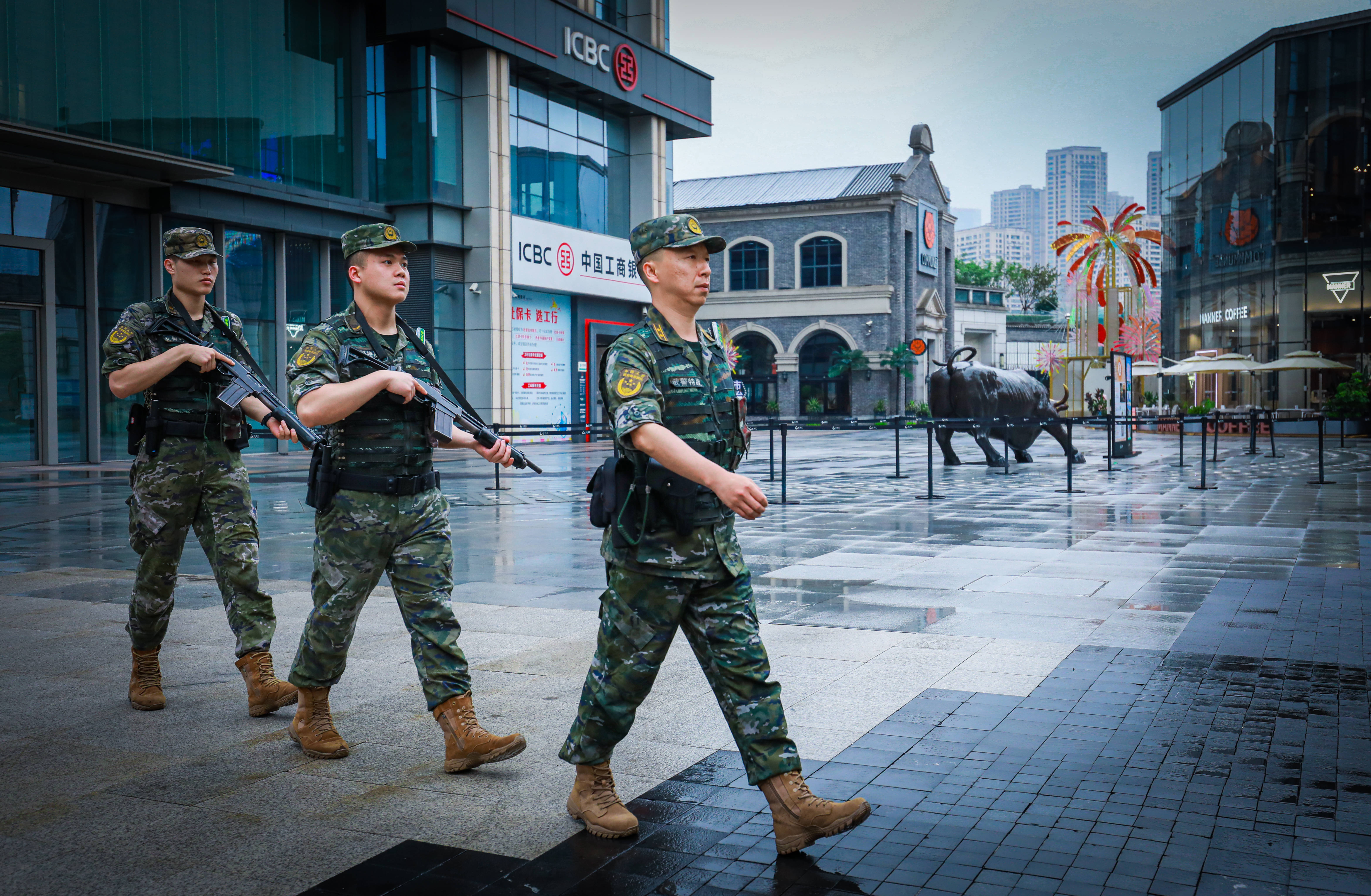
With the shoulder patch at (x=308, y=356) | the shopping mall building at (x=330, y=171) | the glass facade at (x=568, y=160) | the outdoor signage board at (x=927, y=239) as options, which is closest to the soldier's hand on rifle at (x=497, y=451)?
the shoulder patch at (x=308, y=356)

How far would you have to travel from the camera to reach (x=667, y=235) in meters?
3.63

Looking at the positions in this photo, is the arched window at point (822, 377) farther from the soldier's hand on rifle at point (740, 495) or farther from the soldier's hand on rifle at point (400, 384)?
the soldier's hand on rifle at point (740, 495)

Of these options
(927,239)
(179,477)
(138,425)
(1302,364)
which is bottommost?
(179,477)

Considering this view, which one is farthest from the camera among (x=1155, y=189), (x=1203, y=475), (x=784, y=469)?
(x=1155, y=189)

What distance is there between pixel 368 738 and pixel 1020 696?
9.18 feet

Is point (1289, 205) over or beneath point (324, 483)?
over

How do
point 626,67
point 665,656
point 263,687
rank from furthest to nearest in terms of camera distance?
point 626,67 < point 263,687 < point 665,656

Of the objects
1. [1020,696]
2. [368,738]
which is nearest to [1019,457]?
[1020,696]

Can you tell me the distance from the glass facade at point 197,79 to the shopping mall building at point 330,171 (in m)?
0.04

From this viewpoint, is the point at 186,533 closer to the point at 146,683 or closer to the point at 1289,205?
the point at 146,683

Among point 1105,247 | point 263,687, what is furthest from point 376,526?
point 1105,247

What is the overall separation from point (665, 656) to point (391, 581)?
124 centimetres

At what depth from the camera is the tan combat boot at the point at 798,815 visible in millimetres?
3393

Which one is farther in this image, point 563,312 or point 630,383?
point 563,312
